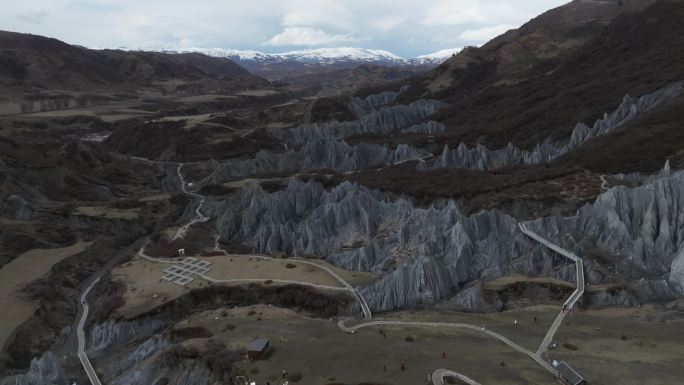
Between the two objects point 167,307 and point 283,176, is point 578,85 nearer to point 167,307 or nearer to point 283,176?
point 283,176

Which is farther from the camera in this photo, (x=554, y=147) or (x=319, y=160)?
(x=319, y=160)

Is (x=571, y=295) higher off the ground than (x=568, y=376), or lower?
higher

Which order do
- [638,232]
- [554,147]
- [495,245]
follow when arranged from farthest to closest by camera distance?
1. [554,147]
2. [495,245]
3. [638,232]

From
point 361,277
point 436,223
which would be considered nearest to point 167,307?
point 361,277

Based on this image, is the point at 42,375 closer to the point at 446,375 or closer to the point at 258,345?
the point at 258,345

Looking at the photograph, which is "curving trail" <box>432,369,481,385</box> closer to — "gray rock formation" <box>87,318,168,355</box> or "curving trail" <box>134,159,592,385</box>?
"curving trail" <box>134,159,592,385</box>

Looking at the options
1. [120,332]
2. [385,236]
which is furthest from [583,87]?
[120,332]
